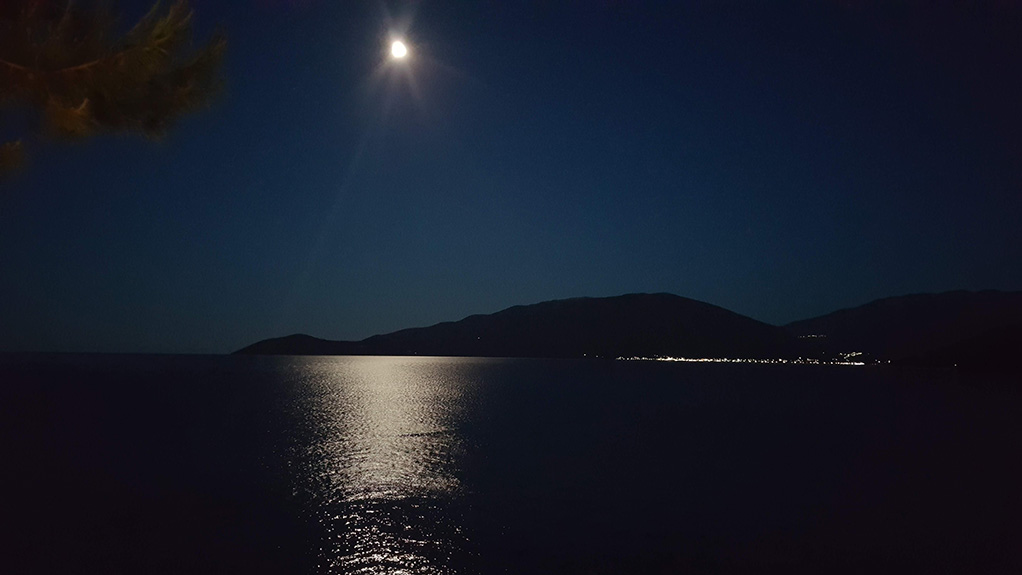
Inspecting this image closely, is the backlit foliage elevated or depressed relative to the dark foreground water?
elevated

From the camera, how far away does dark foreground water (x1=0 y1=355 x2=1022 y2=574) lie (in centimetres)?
2138

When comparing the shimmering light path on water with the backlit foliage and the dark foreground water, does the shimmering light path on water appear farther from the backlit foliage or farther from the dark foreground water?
the backlit foliage

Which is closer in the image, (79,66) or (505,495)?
(79,66)

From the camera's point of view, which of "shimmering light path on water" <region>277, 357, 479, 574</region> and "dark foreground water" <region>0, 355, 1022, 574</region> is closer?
"shimmering light path on water" <region>277, 357, 479, 574</region>

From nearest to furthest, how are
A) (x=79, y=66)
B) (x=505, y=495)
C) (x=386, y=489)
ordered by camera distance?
(x=79, y=66) → (x=505, y=495) → (x=386, y=489)

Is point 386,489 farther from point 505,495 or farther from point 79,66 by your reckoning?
point 79,66

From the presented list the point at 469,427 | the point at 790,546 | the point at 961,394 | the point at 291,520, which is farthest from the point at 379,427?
the point at 961,394

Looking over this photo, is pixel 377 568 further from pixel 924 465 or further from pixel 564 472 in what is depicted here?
pixel 924 465

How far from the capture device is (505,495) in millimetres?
30125

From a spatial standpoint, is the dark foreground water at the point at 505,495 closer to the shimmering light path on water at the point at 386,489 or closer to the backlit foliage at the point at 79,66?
the shimmering light path on water at the point at 386,489

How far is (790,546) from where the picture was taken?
75.0 ft

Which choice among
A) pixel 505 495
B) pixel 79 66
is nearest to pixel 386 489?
pixel 505 495

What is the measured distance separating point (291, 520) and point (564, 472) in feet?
57.5

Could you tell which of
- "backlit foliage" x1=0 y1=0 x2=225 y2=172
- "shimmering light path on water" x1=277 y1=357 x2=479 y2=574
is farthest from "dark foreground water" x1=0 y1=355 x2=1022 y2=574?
"backlit foliage" x1=0 y1=0 x2=225 y2=172
